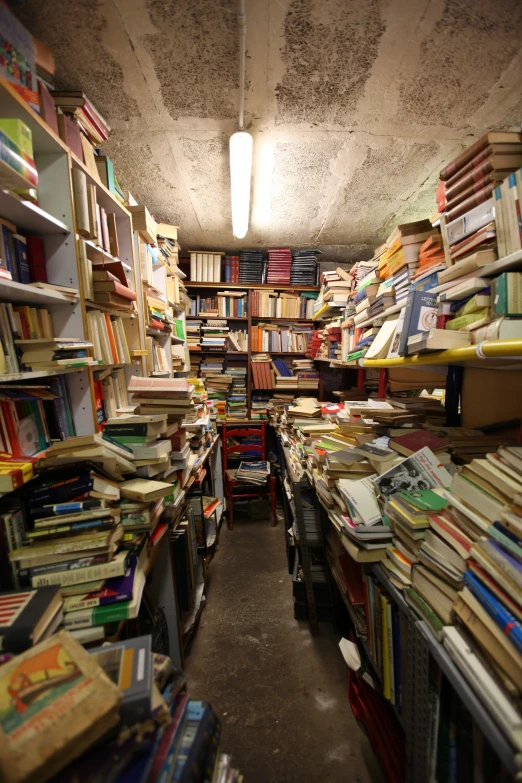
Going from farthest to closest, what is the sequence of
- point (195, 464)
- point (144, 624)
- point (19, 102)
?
point (195, 464) < point (144, 624) < point (19, 102)

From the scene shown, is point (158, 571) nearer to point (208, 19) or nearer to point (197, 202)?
point (208, 19)

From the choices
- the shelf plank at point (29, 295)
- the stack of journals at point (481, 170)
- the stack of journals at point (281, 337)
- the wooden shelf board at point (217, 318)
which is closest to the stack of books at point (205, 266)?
the wooden shelf board at point (217, 318)

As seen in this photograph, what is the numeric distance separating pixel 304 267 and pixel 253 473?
2.62 metres

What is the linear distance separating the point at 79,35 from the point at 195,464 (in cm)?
230

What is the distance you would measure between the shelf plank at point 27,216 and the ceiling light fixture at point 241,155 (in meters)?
1.03

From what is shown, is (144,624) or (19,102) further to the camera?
(144,624)

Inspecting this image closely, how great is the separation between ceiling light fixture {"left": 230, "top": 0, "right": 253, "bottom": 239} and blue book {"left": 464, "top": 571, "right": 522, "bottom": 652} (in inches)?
79.1

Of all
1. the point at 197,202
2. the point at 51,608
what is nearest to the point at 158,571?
the point at 51,608

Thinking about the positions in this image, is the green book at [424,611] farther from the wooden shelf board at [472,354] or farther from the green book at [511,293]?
the green book at [511,293]

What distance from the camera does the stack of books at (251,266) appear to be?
141 inches

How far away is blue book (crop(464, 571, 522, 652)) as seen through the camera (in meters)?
0.59

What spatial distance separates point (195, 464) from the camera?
2170mm

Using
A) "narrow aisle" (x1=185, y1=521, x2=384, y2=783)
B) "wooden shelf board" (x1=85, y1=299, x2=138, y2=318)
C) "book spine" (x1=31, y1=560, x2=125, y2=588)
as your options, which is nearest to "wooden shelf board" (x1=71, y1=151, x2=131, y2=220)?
"wooden shelf board" (x1=85, y1=299, x2=138, y2=318)

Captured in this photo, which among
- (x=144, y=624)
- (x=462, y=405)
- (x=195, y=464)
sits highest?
(x=462, y=405)
